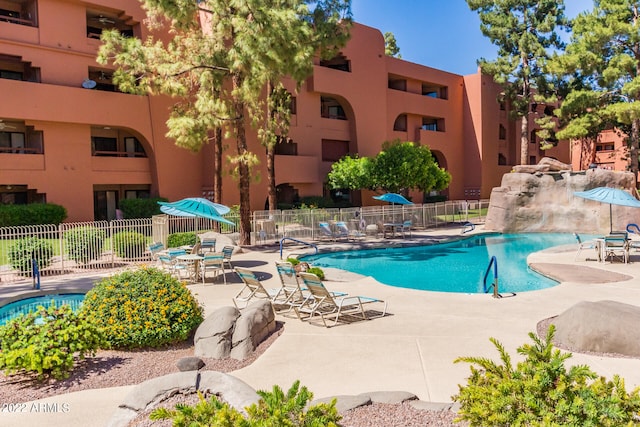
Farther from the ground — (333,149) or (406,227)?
(333,149)

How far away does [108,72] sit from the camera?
28.0 m

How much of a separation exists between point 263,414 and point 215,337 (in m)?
3.63

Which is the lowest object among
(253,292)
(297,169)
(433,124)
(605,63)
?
(253,292)

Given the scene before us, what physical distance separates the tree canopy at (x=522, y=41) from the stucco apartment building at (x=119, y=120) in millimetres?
5463

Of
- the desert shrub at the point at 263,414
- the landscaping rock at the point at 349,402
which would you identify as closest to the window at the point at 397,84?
the landscaping rock at the point at 349,402

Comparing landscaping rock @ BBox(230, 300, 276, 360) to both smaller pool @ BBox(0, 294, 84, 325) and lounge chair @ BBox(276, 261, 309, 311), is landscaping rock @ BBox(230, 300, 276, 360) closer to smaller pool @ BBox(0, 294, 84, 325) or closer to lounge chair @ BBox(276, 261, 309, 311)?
lounge chair @ BBox(276, 261, 309, 311)

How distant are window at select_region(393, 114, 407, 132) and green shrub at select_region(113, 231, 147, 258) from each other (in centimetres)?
2759

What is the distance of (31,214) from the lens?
77.5 feet

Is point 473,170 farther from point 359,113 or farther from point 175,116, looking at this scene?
point 175,116

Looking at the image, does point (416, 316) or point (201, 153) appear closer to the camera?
point (416, 316)

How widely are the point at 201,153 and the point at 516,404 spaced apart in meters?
27.9

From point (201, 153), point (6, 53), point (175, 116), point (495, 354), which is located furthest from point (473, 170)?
point (495, 354)

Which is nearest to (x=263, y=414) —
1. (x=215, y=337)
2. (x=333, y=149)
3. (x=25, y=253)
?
(x=215, y=337)

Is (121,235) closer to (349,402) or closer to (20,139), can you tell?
(20,139)
